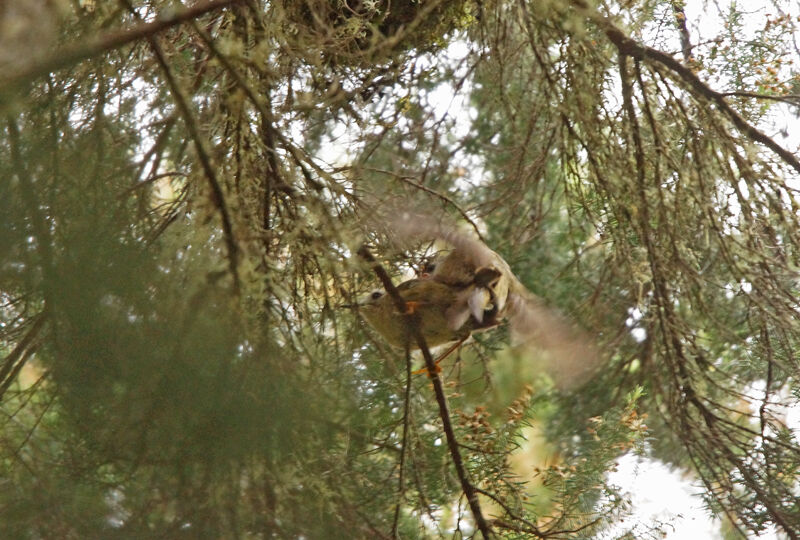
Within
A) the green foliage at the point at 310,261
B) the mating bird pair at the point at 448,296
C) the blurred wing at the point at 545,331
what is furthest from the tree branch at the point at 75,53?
the blurred wing at the point at 545,331

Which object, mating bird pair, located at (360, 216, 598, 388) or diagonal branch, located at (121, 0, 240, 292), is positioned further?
mating bird pair, located at (360, 216, 598, 388)

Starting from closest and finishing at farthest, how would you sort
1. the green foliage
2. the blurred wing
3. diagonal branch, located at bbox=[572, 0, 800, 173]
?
the green foliage → the blurred wing → diagonal branch, located at bbox=[572, 0, 800, 173]

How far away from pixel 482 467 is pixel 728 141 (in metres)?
1.04

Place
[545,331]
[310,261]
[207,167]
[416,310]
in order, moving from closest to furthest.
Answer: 1. [207,167]
2. [310,261]
3. [416,310]
4. [545,331]

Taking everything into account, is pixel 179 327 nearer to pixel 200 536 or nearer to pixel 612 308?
pixel 200 536

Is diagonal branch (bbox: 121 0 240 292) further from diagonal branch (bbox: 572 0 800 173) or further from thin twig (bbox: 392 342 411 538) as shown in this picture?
diagonal branch (bbox: 572 0 800 173)

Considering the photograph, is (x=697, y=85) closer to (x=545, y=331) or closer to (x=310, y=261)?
(x=545, y=331)

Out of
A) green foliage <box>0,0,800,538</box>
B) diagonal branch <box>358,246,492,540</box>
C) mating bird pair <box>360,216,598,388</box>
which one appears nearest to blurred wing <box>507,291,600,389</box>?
mating bird pair <box>360,216,598,388</box>

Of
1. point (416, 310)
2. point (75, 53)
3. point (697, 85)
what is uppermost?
point (697, 85)

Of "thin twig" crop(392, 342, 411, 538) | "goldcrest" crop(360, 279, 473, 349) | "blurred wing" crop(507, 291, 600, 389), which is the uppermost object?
"blurred wing" crop(507, 291, 600, 389)

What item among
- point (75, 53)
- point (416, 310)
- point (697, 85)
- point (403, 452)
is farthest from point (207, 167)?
→ point (697, 85)

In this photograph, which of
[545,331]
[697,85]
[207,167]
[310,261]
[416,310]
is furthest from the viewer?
[697,85]

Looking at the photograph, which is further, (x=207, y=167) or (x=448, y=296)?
(x=448, y=296)

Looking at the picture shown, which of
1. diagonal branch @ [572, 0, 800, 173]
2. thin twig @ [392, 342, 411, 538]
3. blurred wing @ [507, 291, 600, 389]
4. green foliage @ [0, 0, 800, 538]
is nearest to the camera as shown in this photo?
green foliage @ [0, 0, 800, 538]
